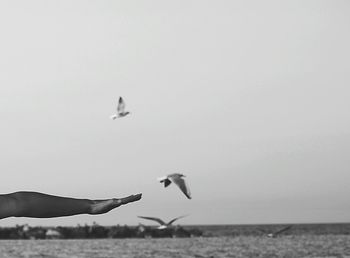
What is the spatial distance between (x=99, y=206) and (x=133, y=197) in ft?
0.49

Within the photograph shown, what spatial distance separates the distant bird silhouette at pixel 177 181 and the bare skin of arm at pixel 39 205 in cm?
1263

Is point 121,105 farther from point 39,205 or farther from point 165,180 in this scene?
point 39,205

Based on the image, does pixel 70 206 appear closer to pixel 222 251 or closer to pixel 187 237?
pixel 222 251

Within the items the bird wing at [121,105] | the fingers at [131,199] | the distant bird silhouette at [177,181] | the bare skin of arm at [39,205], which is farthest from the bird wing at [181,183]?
the bare skin of arm at [39,205]

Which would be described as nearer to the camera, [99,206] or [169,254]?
[99,206]

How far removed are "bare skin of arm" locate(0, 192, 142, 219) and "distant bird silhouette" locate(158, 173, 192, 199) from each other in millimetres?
12634

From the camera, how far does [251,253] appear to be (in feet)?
162

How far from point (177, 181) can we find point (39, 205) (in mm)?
13646

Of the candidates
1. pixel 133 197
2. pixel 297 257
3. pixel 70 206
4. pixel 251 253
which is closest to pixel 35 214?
pixel 70 206

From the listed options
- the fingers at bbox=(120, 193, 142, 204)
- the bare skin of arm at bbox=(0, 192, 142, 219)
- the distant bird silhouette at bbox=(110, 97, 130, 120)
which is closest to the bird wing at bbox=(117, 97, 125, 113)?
the distant bird silhouette at bbox=(110, 97, 130, 120)

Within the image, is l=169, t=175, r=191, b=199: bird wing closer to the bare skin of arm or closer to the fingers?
the fingers

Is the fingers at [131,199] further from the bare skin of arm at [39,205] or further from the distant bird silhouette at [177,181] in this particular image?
the distant bird silhouette at [177,181]

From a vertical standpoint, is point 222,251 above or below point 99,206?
above

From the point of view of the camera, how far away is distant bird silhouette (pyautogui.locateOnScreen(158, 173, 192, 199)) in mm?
16147
